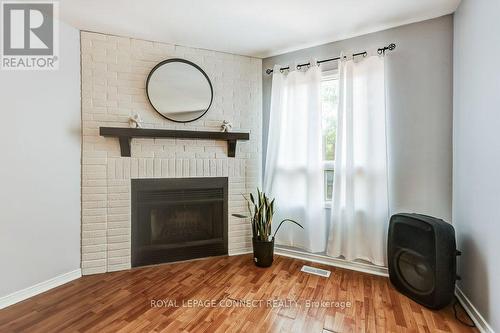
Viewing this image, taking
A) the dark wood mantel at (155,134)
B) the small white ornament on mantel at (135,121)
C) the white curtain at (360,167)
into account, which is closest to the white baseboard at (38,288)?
the dark wood mantel at (155,134)

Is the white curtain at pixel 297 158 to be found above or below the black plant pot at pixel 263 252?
above

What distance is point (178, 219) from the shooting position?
249 cm

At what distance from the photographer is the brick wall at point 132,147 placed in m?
2.18

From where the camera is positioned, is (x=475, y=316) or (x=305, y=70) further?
(x=305, y=70)

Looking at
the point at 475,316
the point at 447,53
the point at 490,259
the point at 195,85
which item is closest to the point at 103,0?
the point at 195,85

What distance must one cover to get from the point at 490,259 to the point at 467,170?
2.05ft

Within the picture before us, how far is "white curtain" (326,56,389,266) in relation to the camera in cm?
208

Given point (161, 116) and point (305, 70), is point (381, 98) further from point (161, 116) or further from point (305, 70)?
point (161, 116)

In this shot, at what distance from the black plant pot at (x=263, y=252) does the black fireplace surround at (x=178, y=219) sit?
0.44 metres

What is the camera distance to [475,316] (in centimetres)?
149

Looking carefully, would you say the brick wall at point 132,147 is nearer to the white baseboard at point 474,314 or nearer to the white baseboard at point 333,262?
the white baseboard at point 333,262

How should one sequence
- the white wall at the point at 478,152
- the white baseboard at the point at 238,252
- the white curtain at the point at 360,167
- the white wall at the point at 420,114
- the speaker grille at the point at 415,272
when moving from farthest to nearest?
the white baseboard at the point at 238,252 → the white curtain at the point at 360,167 → the white wall at the point at 420,114 → the speaker grille at the point at 415,272 → the white wall at the point at 478,152

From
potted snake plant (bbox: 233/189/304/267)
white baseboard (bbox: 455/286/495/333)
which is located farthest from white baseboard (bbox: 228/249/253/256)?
white baseboard (bbox: 455/286/495/333)

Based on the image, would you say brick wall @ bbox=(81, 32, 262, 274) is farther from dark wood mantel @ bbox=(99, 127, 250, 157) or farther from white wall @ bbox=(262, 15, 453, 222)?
white wall @ bbox=(262, 15, 453, 222)
